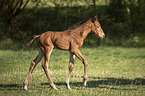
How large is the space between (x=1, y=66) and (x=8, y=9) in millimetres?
8960

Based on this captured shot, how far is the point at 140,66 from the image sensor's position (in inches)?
583

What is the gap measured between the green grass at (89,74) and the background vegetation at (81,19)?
3.93 meters

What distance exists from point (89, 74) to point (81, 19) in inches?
494

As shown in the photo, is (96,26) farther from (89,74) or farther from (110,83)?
(89,74)

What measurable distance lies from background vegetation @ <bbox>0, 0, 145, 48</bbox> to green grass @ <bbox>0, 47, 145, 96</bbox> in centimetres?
393

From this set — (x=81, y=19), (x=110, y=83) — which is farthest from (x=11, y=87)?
(x=81, y=19)

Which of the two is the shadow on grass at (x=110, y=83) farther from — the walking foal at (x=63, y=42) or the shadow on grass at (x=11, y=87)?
the walking foal at (x=63, y=42)

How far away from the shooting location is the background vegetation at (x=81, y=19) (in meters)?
21.5

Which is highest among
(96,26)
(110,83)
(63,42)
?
(96,26)

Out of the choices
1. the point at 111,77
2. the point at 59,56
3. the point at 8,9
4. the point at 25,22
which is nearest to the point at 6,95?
the point at 111,77

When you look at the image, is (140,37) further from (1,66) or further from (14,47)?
(1,66)

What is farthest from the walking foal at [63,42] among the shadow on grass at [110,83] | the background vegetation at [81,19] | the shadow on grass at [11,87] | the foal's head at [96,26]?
the background vegetation at [81,19]

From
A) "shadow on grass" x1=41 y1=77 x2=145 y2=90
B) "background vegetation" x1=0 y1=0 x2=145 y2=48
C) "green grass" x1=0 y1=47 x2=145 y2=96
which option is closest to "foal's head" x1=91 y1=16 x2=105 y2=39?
"green grass" x1=0 y1=47 x2=145 y2=96

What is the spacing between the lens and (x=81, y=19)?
941 inches
